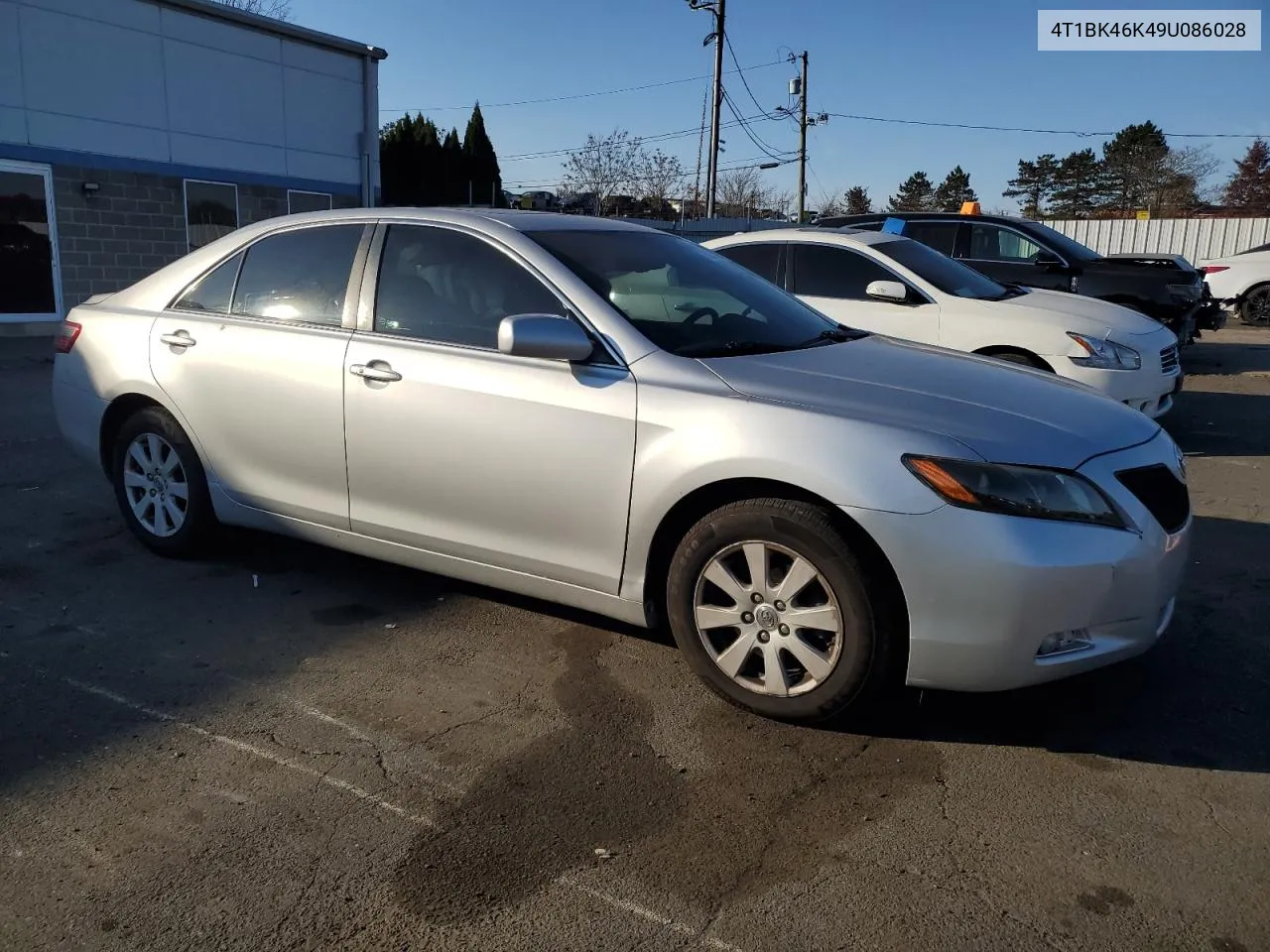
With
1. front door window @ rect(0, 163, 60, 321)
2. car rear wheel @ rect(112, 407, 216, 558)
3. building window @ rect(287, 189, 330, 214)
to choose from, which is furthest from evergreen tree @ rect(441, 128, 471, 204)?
car rear wheel @ rect(112, 407, 216, 558)

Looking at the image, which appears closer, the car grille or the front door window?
the car grille

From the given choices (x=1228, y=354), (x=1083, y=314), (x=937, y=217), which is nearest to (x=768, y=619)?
(x=1083, y=314)

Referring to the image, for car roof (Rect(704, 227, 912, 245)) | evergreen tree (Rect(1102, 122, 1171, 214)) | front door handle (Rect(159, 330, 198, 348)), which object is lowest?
front door handle (Rect(159, 330, 198, 348))

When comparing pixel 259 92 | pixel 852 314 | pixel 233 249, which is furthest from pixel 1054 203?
pixel 233 249

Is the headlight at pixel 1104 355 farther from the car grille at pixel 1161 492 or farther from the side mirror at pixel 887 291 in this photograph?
the car grille at pixel 1161 492

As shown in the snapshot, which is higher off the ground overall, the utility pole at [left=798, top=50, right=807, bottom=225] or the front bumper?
the utility pole at [left=798, top=50, right=807, bottom=225]

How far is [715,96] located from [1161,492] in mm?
29986

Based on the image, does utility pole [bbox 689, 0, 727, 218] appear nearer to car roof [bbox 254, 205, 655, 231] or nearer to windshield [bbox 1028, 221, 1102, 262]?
windshield [bbox 1028, 221, 1102, 262]

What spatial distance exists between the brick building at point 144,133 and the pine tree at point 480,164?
19.1 metres

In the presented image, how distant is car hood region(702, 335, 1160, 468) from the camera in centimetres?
316

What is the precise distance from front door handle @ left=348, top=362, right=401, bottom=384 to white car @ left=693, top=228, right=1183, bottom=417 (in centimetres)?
411

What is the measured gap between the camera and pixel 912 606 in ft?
10.1

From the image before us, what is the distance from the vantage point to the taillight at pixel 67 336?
5133 millimetres

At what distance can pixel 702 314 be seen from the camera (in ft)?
13.4
